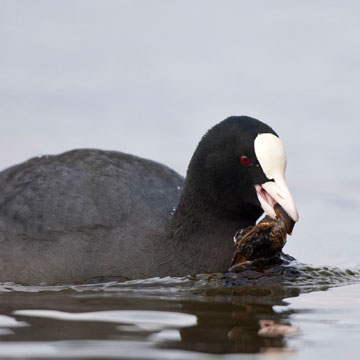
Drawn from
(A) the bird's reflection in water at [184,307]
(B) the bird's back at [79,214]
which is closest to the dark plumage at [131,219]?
(B) the bird's back at [79,214]

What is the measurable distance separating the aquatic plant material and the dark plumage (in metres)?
0.08

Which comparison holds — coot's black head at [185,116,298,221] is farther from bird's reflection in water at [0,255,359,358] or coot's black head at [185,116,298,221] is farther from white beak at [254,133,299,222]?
bird's reflection in water at [0,255,359,358]

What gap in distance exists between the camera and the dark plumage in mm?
6426

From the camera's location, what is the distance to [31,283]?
6.45m

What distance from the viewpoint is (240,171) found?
637cm

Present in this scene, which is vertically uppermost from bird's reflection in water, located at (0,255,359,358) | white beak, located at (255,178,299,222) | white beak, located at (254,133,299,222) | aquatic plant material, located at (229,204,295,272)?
white beak, located at (254,133,299,222)

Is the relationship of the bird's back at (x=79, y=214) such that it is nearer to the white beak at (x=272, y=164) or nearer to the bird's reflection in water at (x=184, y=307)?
the bird's reflection in water at (x=184, y=307)

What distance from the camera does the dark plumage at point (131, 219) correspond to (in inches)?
253

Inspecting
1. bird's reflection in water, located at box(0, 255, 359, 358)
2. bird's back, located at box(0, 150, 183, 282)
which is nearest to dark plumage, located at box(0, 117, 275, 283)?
bird's back, located at box(0, 150, 183, 282)

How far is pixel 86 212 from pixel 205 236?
2.50 ft

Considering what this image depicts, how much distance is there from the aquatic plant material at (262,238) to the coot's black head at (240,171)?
0.40ft

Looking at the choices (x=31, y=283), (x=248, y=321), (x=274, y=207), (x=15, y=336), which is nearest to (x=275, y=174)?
(x=274, y=207)

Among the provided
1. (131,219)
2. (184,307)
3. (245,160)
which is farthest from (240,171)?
(184,307)

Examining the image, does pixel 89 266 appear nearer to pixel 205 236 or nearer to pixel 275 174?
pixel 205 236
